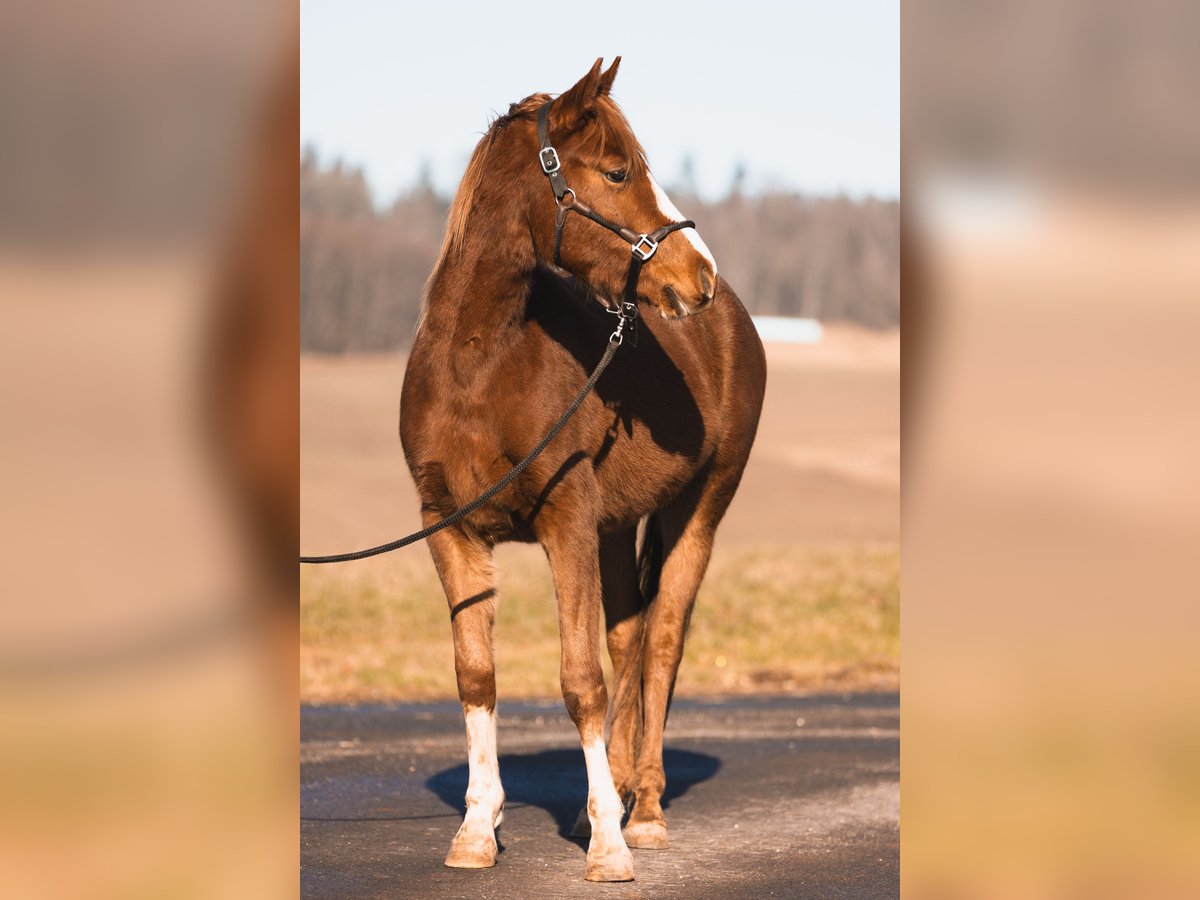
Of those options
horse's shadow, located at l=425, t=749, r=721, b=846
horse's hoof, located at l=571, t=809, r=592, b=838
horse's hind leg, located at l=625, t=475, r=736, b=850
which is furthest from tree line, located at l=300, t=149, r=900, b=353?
horse's hoof, located at l=571, t=809, r=592, b=838

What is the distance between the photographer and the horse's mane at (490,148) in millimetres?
5203

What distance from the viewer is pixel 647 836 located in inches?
231

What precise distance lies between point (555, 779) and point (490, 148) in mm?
3572

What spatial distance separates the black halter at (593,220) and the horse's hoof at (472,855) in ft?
6.65

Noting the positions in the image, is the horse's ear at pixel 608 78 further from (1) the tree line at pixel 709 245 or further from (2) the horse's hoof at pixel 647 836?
(1) the tree line at pixel 709 245

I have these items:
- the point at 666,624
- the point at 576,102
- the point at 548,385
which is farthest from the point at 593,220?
the point at 666,624

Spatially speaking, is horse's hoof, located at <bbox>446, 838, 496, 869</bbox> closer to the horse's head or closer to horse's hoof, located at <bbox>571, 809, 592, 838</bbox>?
horse's hoof, located at <bbox>571, 809, 592, 838</bbox>

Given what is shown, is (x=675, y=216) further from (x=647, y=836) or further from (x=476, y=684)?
(x=647, y=836)

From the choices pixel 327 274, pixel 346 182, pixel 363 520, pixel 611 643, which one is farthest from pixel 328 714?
pixel 346 182

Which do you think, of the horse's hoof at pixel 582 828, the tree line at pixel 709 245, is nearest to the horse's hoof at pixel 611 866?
the horse's hoof at pixel 582 828
